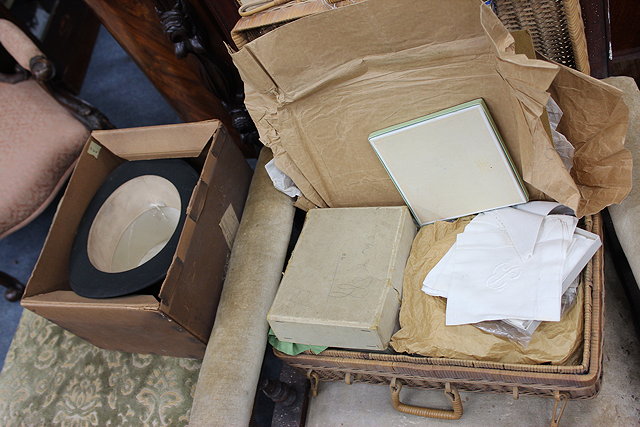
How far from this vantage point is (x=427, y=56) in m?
0.97

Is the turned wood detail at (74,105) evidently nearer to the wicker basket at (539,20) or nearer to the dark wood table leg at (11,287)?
the dark wood table leg at (11,287)

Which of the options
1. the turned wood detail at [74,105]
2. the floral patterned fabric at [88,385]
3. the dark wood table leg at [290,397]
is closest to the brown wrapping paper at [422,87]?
the dark wood table leg at [290,397]

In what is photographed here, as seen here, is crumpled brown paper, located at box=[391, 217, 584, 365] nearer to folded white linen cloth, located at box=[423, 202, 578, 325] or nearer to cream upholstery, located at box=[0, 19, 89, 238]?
folded white linen cloth, located at box=[423, 202, 578, 325]

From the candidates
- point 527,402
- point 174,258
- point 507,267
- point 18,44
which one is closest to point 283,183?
point 174,258

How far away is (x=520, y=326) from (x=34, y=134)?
4.68ft

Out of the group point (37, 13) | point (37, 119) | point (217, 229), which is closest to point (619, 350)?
point (217, 229)

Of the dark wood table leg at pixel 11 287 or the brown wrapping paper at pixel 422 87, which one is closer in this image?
the brown wrapping paper at pixel 422 87

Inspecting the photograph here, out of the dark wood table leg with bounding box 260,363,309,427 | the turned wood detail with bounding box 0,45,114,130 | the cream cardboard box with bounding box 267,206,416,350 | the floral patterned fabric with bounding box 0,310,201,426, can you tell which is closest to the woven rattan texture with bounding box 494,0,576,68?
the cream cardboard box with bounding box 267,206,416,350

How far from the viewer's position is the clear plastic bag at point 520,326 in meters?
0.95

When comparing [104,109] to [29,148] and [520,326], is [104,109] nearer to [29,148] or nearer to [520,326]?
[29,148]

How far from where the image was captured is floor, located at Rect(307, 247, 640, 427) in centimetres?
100

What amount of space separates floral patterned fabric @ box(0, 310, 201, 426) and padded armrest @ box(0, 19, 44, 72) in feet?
2.55

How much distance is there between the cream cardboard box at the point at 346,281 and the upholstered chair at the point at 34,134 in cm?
87

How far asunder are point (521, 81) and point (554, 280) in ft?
1.08
